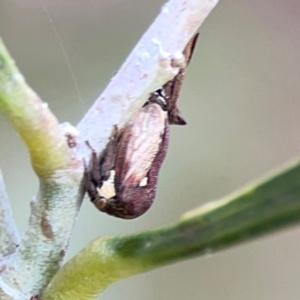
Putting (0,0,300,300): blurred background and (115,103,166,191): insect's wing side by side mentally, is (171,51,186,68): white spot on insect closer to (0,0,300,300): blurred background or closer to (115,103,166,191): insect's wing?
(115,103,166,191): insect's wing

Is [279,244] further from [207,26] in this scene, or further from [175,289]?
[207,26]

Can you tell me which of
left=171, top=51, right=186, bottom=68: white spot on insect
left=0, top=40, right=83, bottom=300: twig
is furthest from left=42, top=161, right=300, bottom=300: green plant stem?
left=171, top=51, right=186, bottom=68: white spot on insect

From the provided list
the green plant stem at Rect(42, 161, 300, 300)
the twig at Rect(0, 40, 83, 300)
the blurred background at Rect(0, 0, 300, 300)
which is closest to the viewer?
the green plant stem at Rect(42, 161, 300, 300)

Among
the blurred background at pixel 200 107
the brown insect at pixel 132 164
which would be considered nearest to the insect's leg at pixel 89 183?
the brown insect at pixel 132 164

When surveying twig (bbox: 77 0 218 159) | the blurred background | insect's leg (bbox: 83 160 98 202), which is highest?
twig (bbox: 77 0 218 159)

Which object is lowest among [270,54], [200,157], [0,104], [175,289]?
[175,289]

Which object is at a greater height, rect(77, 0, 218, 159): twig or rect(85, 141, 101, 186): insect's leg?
rect(77, 0, 218, 159): twig

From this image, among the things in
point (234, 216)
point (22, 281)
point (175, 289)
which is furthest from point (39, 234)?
point (175, 289)

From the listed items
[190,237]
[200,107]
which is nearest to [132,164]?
[190,237]
